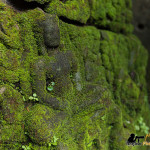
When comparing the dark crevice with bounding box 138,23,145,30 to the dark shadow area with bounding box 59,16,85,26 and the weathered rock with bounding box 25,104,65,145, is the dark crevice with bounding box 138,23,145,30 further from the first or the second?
the weathered rock with bounding box 25,104,65,145

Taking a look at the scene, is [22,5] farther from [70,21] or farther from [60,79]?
[60,79]

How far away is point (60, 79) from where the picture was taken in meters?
2.16

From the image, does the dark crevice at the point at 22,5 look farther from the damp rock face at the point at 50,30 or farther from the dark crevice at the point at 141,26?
the dark crevice at the point at 141,26

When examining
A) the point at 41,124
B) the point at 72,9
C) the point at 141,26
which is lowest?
the point at 41,124

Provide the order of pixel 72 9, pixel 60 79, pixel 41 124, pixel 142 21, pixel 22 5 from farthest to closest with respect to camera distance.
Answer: pixel 142 21
pixel 72 9
pixel 60 79
pixel 22 5
pixel 41 124

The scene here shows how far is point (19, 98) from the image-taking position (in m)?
1.90

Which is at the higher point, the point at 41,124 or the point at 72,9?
the point at 72,9

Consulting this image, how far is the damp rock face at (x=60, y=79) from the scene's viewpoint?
1.85 meters

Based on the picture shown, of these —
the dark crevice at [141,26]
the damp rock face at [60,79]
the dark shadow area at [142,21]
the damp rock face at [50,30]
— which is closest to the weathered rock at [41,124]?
the damp rock face at [60,79]

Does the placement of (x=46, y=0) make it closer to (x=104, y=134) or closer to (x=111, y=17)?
(x=111, y=17)

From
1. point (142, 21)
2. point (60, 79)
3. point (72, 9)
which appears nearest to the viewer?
point (60, 79)

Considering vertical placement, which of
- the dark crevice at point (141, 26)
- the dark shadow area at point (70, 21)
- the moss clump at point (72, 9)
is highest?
the moss clump at point (72, 9)

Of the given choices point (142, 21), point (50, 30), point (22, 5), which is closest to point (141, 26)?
point (142, 21)

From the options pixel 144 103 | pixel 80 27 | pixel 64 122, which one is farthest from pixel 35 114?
pixel 144 103
